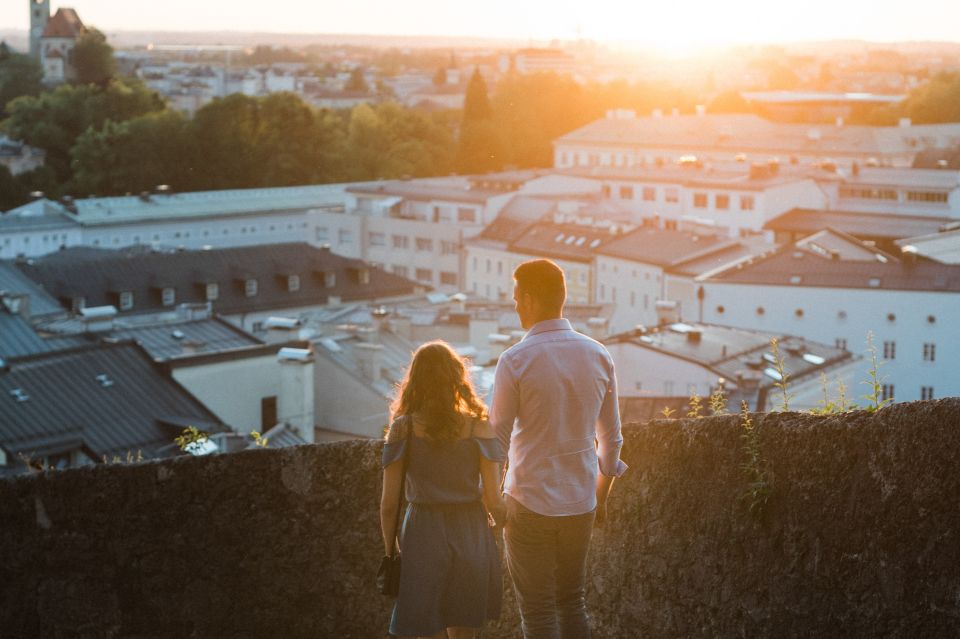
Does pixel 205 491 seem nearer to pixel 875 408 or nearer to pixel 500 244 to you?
pixel 875 408

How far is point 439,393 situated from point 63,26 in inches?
5947

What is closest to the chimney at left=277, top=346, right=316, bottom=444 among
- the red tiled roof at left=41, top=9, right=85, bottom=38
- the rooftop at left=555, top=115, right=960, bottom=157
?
the rooftop at left=555, top=115, right=960, bottom=157

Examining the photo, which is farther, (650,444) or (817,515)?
(650,444)

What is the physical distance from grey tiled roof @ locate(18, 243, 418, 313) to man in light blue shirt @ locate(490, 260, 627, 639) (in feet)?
137

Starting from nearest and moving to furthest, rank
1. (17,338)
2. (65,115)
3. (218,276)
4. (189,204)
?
(17,338)
(218,276)
(189,204)
(65,115)

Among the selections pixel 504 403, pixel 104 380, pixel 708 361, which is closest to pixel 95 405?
pixel 104 380

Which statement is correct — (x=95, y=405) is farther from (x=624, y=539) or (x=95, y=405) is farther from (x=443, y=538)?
(x=443, y=538)

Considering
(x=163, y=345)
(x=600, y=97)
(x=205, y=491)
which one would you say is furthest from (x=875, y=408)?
(x=600, y=97)

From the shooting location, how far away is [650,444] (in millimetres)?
6809

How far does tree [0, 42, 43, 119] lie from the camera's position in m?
127

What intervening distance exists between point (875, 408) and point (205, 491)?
3.01 meters

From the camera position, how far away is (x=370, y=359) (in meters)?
30.3

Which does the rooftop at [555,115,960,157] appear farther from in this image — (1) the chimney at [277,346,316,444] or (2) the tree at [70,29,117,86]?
(1) the chimney at [277,346,316,444]

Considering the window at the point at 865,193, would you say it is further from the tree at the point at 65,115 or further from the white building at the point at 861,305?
the tree at the point at 65,115
